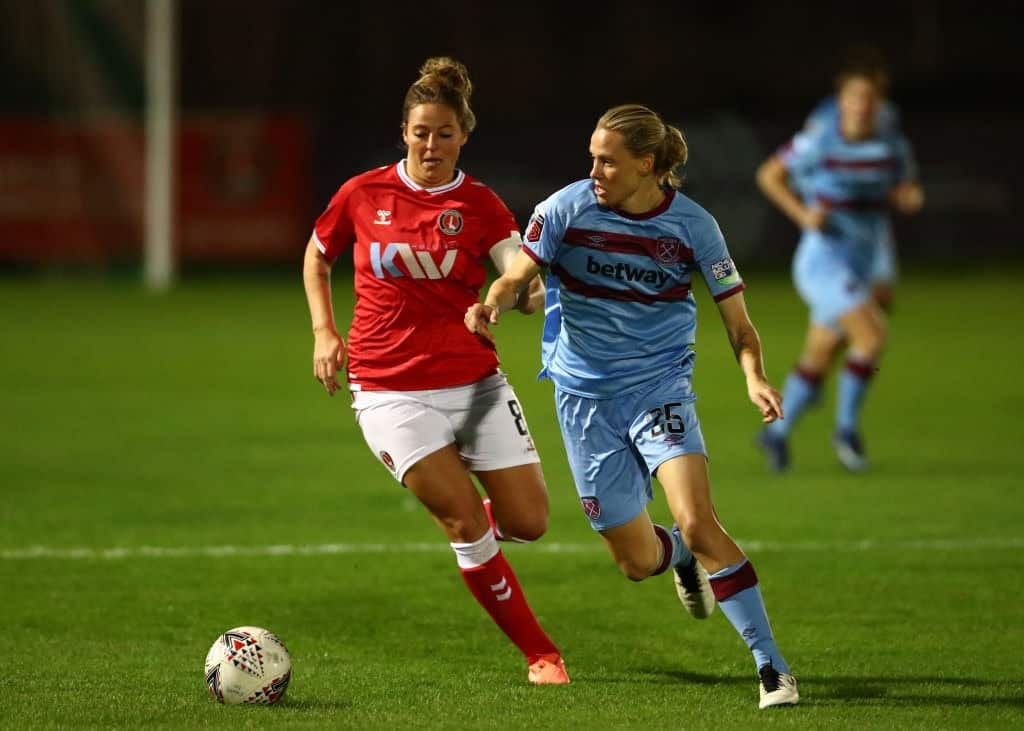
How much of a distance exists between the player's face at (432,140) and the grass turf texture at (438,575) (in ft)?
5.62

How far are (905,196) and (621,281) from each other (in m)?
5.65

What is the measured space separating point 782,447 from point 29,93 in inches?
698

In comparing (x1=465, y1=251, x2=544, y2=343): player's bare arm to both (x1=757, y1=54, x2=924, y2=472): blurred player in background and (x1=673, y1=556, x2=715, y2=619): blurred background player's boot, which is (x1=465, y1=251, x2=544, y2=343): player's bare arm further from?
(x1=757, y1=54, x2=924, y2=472): blurred player in background

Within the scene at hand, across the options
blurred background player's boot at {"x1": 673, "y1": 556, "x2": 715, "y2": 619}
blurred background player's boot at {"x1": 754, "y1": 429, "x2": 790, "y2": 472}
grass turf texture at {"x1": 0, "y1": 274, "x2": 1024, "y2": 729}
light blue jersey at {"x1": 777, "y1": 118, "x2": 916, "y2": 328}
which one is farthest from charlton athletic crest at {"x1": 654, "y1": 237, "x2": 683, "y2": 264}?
light blue jersey at {"x1": 777, "y1": 118, "x2": 916, "y2": 328}

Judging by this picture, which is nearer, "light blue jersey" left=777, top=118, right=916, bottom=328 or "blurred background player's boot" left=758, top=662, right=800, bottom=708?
"blurred background player's boot" left=758, top=662, right=800, bottom=708

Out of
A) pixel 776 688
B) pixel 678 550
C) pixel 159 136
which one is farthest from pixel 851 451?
pixel 159 136

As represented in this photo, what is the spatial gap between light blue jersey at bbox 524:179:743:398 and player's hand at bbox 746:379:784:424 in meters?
0.40

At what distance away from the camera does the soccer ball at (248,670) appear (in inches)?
215

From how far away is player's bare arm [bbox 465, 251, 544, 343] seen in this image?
5.43m

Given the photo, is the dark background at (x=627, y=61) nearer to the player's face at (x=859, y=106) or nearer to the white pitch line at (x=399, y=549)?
the player's face at (x=859, y=106)

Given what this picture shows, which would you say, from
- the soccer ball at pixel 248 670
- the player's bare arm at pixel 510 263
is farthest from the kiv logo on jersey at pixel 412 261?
the soccer ball at pixel 248 670

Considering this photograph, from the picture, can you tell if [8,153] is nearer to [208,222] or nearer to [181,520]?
[208,222]

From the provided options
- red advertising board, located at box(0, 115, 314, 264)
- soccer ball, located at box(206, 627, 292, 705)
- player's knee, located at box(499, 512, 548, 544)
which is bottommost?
red advertising board, located at box(0, 115, 314, 264)

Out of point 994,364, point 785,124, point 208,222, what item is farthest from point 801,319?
point 208,222
